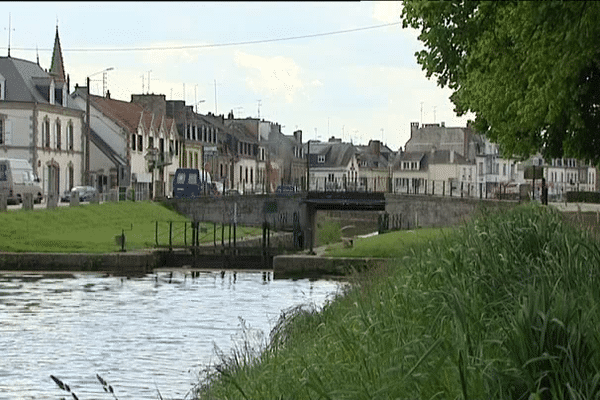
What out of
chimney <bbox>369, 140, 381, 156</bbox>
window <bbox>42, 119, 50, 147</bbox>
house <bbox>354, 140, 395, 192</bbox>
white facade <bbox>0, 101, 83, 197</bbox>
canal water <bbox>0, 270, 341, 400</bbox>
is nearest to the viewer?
canal water <bbox>0, 270, 341, 400</bbox>

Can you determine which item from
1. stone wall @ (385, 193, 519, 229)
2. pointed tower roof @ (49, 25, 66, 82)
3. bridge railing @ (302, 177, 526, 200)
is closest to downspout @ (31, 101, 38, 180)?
bridge railing @ (302, 177, 526, 200)

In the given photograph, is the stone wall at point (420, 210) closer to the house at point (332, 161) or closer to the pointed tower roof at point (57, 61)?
the pointed tower roof at point (57, 61)

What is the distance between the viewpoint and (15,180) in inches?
2616

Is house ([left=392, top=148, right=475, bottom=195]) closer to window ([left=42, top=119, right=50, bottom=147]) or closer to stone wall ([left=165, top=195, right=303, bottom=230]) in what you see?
stone wall ([left=165, top=195, right=303, bottom=230])

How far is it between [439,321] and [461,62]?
10.6 metres

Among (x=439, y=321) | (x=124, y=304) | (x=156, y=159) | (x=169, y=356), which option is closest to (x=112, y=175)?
(x=156, y=159)

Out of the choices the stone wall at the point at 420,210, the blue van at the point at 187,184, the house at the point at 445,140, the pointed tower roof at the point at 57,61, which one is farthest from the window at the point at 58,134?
the house at the point at 445,140

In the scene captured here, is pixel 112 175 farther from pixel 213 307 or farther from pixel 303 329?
pixel 303 329

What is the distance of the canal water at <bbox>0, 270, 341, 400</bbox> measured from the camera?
66.9 ft

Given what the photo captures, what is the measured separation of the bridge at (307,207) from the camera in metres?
75.2

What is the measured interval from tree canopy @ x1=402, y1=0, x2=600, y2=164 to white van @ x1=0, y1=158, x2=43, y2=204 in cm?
4264

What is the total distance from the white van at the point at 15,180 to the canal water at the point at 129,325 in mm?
21984

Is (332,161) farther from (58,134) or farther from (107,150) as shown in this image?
(58,134)

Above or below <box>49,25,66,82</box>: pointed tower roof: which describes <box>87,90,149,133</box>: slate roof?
below
